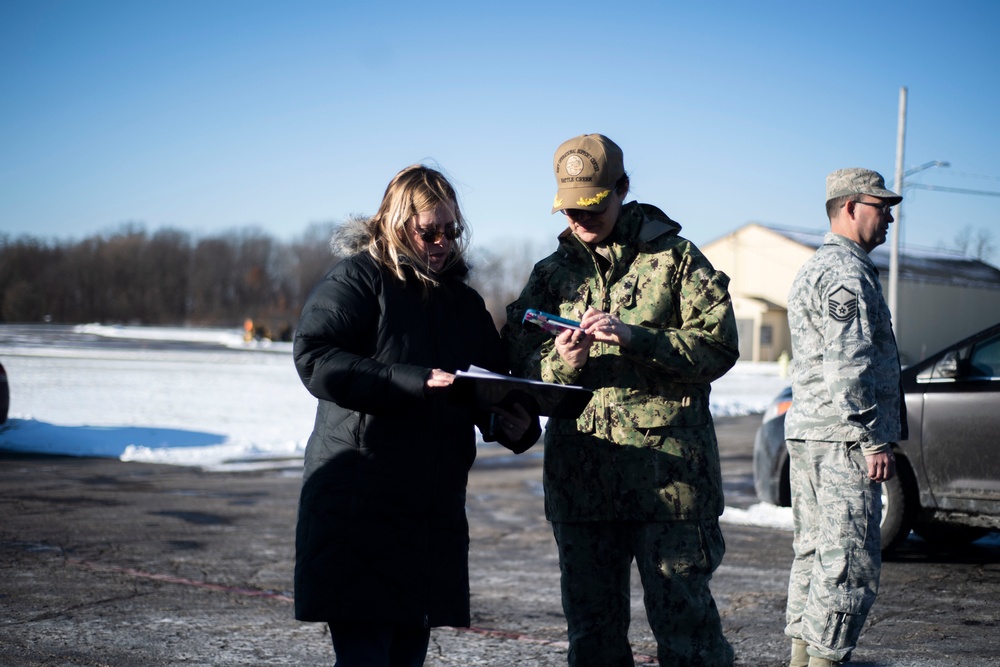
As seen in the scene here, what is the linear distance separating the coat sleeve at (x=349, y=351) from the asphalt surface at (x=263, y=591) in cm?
206

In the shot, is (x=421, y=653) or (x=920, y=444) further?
(x=920, y=444)

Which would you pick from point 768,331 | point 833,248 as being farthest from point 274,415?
point 768,331

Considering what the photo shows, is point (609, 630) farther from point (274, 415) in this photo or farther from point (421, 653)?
point (274, 415)

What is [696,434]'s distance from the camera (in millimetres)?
2955

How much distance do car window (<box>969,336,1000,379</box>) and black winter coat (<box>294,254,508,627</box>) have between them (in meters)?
4.54

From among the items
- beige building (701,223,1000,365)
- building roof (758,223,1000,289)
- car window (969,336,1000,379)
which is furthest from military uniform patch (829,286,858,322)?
building roof (758,223,1000,289)

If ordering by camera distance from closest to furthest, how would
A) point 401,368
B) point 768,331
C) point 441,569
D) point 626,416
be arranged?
point 401,368 < point 441,569 < point 626,416 < point 768,331

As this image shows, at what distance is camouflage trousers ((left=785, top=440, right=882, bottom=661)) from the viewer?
139 inches

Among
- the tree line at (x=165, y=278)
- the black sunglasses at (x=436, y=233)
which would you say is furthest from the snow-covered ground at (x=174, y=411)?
the tree line at (x=165, y=278)

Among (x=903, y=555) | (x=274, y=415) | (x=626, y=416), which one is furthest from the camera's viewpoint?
(x=274, y=415)

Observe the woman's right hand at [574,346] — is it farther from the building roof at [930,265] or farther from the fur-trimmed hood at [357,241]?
the building roof at [930,265]

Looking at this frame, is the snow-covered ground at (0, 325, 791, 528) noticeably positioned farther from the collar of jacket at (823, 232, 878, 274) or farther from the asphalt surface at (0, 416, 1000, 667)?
the collar of jacket at (823, 232, 878, 274)

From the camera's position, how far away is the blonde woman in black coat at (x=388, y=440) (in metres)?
2.62

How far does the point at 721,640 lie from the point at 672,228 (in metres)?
1.30
